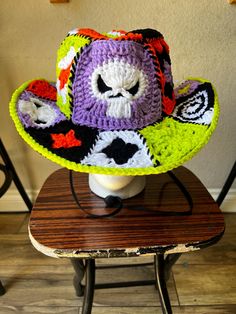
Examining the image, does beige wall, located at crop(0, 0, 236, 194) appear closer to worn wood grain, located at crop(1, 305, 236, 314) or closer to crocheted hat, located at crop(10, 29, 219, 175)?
crocheted hat, located at crop(10, 29, 219, 175)

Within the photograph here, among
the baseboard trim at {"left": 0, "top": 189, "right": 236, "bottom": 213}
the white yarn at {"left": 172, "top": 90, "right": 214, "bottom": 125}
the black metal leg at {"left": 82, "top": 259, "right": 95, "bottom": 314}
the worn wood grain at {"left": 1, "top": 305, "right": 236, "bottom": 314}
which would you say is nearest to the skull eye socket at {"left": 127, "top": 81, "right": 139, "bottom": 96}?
the white yarn at {"left": 172, "top": 90, "right": 214, "bottom": 125}

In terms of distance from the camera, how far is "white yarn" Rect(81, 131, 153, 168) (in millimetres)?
406

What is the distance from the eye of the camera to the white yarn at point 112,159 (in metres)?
0.41

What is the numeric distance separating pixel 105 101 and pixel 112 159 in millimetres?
95

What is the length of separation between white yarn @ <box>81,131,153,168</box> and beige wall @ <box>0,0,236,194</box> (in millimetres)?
444

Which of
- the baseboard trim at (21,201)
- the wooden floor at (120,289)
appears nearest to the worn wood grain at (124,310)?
the wooden floor at (120,289)

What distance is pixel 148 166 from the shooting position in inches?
15.9

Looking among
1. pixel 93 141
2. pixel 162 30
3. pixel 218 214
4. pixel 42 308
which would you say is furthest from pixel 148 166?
pixel 42 308

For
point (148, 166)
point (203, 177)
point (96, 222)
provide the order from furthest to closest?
point (203, 177) → point (96, 222) → point (148, 166)

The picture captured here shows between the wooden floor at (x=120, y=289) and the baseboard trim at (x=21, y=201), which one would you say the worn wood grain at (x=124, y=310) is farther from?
the baseboard trim at (x=21, y=201)

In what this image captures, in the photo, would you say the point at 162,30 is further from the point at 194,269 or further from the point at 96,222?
the point at 194,269

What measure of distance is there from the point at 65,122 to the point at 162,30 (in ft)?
1.50

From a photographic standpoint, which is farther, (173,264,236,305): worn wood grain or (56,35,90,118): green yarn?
(173,264,236,305): worn wood grain

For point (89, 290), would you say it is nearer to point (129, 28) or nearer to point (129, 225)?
point (129, 225)
